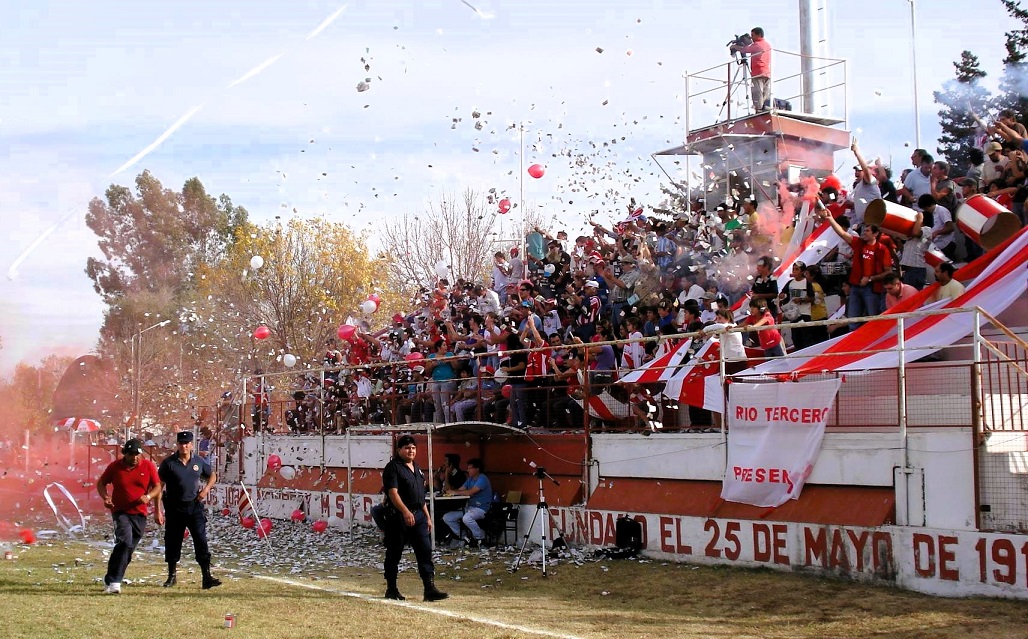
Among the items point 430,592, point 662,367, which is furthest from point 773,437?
point 430,592

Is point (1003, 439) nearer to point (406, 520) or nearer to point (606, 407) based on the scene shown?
point (606, 407)

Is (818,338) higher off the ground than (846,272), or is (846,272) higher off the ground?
(846,272)

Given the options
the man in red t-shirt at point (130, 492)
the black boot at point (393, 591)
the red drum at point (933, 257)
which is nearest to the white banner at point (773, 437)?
the red drum at point (933, 257)

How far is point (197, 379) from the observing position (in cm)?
5572

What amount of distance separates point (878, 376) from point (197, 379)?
48.1 m

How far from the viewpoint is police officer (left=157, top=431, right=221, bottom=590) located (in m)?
13.3

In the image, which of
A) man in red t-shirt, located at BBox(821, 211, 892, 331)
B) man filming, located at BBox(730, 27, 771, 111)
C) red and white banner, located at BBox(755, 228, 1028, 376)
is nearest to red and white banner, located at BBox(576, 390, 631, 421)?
red and white banner, located at BBox(755, 228, 1028, 376)

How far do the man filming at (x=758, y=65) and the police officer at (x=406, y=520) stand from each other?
13.2 metres

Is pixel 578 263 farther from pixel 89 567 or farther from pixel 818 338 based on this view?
pixel 89 567

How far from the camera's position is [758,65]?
22.3 meters

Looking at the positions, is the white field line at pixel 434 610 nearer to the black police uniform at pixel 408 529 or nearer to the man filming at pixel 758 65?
the black police uniform at pixel 408 529

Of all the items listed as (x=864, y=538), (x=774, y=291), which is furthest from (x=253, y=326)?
(x=864, y=538)

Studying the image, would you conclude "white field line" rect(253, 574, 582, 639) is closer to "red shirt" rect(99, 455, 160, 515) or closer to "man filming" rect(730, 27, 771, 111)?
"red shirt" rect(99, 455, 160, 515)

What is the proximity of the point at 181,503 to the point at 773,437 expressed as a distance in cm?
724
